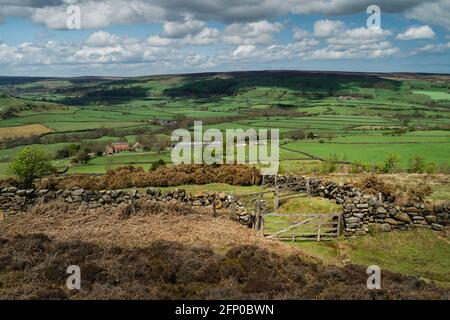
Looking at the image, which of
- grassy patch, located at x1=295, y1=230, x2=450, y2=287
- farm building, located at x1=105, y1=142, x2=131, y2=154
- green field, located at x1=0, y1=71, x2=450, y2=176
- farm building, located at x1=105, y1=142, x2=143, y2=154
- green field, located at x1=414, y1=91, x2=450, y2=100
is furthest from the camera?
green field, located at x1=414, y1=91, x2=450, y2=100

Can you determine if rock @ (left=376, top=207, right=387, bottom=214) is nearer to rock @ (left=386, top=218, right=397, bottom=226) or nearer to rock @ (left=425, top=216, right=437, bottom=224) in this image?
rock @ (left=386, top=218, right=397, bottom=226)

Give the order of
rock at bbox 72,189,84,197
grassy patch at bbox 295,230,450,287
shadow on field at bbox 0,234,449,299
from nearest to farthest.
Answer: shadow on field at bbox 0,234,449,299 < grassy patch at bbox 295,230,450,287 < rock at bbox 72,189,84,197

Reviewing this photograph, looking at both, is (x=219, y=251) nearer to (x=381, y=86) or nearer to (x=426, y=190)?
(x=426, y=190)

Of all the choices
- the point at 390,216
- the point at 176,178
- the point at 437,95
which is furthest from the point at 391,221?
the point at 437,95

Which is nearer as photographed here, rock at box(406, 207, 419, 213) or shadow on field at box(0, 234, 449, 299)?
shadow on field at box(0, 234, 449, 299)

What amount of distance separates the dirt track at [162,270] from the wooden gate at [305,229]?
353 cm

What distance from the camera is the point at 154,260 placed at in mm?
10367

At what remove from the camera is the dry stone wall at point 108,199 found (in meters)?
17.4

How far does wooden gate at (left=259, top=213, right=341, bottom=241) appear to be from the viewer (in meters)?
17.6

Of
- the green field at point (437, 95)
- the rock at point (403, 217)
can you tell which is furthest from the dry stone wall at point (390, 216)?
the green field at point (437, 95)

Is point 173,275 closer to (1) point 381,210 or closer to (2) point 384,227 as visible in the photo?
(2) point 384,227

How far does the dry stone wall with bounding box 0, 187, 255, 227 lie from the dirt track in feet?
11.0

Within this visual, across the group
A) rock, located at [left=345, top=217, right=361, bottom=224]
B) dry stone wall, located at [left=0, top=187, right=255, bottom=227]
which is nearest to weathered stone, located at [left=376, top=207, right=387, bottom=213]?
rock, located at [left=345, top=217, right=361, bottom=224]

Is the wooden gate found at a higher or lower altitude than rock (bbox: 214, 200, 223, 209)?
lower
